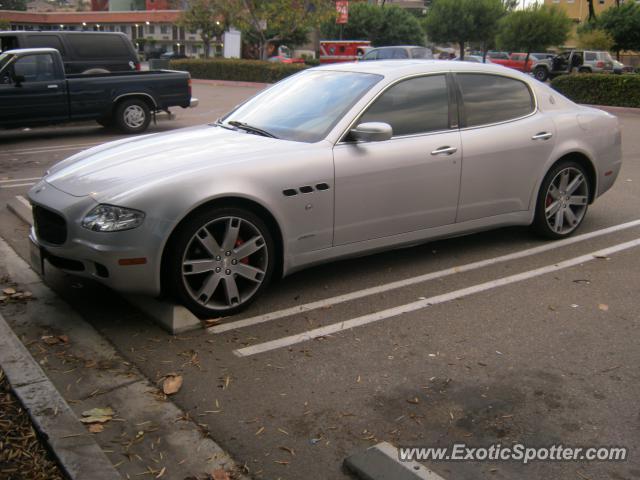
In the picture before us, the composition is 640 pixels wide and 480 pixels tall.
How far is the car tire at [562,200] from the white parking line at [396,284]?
5.2 inches

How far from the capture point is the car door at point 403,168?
16.2 feet

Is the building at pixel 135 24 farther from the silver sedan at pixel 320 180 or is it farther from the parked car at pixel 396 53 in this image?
the silver sedan at pixel 320 180

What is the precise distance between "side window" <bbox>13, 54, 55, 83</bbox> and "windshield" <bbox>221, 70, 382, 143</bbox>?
806 centimetres

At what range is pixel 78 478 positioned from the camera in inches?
115

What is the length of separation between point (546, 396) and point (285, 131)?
8.66 ft

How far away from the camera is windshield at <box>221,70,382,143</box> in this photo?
5.12 metres

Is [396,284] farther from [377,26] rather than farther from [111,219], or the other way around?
[377,26]

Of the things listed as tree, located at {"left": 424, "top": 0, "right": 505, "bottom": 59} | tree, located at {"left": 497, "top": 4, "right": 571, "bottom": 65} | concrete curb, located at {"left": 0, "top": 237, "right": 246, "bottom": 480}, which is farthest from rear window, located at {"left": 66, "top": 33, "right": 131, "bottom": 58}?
tree, located at {"left": 424, "top": 0, "right": 505, "bottom": 59}

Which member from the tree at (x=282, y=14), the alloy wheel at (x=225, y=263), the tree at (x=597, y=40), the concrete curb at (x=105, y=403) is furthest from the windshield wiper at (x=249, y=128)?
the tree at (x=597, y=40)

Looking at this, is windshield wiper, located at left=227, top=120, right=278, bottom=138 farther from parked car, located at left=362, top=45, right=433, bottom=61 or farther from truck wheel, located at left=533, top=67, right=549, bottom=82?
truck wheel, located at left=533, top=67, right=549, bottom=82

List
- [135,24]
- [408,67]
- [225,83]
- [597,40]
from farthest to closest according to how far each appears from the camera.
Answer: [135,24]
[597,40]
[225,83]
[408,67]

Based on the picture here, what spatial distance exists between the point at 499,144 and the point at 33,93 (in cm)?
957

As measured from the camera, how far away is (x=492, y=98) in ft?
19.3

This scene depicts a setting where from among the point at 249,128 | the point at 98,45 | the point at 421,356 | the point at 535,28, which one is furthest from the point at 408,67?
the point at 535,28
